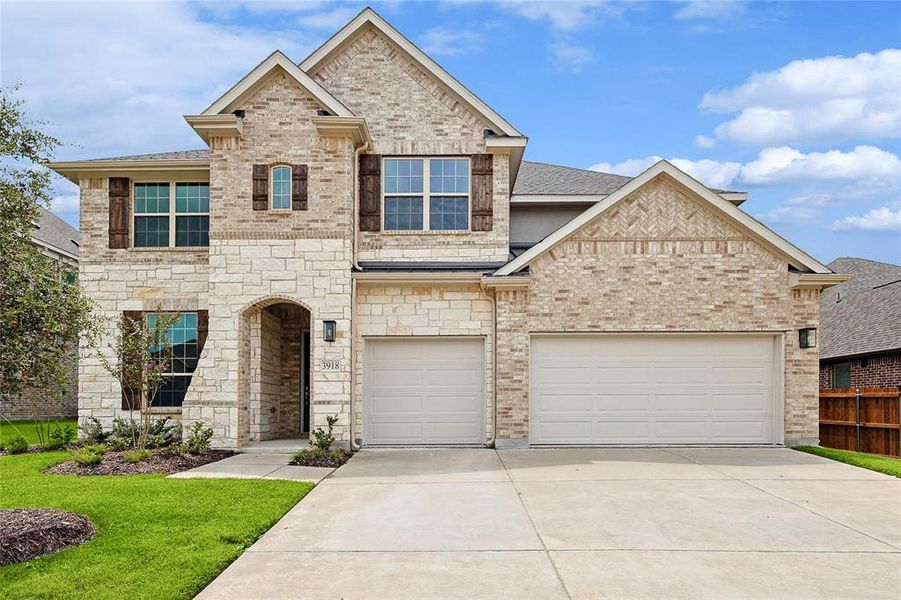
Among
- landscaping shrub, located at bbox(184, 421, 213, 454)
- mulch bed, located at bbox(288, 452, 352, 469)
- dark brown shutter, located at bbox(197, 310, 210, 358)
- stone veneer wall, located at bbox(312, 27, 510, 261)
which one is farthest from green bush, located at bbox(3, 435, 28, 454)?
stone veneer wall, located at bbox(312, 27, 510, 261)

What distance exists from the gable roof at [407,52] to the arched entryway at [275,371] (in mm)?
5525

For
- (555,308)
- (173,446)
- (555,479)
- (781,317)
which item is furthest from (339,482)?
(781,317)

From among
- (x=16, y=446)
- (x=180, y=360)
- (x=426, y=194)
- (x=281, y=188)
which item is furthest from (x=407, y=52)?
(x=16, y=446)

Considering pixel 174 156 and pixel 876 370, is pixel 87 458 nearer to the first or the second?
pixel 174 156

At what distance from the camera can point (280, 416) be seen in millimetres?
17328

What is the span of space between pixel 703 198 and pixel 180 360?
11406mm

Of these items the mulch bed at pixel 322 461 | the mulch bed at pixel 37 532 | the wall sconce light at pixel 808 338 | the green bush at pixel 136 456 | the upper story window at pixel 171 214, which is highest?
the upper story window at pixel 171 214

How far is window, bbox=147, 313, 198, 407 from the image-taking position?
53.6ft

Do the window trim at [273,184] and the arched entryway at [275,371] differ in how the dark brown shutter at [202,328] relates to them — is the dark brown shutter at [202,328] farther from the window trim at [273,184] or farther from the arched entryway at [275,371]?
the window trim at [273,184]

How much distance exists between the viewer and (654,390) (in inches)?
610

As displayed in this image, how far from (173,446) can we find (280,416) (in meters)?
3.74

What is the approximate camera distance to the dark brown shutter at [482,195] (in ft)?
54.2

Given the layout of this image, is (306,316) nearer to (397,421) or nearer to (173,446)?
(397,421)

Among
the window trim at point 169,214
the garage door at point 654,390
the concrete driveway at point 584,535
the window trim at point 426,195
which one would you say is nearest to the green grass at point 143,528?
the concrete driveway at point 584,535
